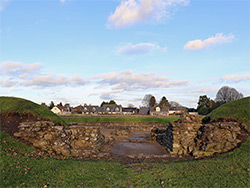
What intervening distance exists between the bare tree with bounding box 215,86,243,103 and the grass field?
72235 millimetres

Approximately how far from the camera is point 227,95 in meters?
74.7

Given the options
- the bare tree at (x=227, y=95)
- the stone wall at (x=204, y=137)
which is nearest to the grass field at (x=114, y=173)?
the stone wall at (x=204, y=137)

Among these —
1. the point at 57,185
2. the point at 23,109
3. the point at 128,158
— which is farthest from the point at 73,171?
the point at 23,109

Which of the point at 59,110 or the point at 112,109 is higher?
the point at 112,109

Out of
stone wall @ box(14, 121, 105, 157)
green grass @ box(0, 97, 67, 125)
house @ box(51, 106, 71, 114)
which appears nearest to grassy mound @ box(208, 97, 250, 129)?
stone wall @ box(14, 121, 105, 157)

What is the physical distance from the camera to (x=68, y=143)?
13.9 meters

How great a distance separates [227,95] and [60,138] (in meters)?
77.8

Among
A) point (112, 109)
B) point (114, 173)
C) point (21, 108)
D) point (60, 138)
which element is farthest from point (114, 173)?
Result: point (112, 109)

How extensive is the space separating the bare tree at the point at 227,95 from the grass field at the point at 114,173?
72235mm

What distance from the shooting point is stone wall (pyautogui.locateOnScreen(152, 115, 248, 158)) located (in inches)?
516

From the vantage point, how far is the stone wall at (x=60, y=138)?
12.9 meters

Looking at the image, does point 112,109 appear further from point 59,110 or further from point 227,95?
point 227,95

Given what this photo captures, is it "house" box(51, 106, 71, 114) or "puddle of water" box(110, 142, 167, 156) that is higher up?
"house" box(51, 106, 71, 114)

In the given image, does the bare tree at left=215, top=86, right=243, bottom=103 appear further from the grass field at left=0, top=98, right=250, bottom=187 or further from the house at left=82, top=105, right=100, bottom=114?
the grass field at left=0, top=98, right=250, bottom=187
